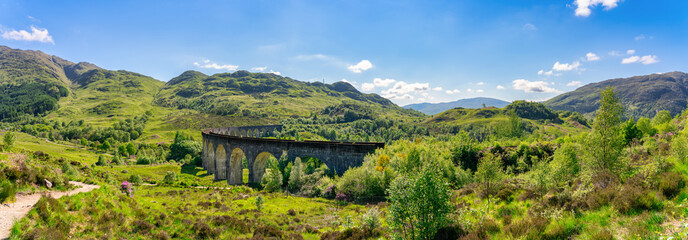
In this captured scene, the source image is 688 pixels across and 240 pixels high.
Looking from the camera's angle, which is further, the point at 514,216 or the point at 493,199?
the point at 493,199

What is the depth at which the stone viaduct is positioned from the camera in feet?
155

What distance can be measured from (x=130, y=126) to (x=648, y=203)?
19990cm

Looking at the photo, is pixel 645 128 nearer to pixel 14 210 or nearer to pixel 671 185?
pixel 671 185

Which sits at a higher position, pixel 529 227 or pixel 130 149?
pixel 529 227

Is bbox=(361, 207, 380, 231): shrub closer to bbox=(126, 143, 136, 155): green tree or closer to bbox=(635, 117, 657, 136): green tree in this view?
bbox=(635, 117, 657, 136): green tree

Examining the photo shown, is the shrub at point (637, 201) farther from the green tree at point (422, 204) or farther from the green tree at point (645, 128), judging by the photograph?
the green tree at point (645, 128)

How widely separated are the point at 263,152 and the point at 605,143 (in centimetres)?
5143

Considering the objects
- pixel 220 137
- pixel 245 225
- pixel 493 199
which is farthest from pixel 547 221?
pixel 220 137

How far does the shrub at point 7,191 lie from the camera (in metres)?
14.1

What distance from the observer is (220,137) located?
65688 mm

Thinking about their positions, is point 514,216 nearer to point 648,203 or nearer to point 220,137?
point 648,203

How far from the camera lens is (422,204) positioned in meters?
12.9

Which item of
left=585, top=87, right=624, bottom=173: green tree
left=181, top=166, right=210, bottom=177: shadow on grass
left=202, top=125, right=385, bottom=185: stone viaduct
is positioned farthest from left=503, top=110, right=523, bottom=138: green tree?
left=181, top=166, right=210, bottom=177: shadow on grass

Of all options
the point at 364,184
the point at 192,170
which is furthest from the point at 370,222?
the point at 192,170
